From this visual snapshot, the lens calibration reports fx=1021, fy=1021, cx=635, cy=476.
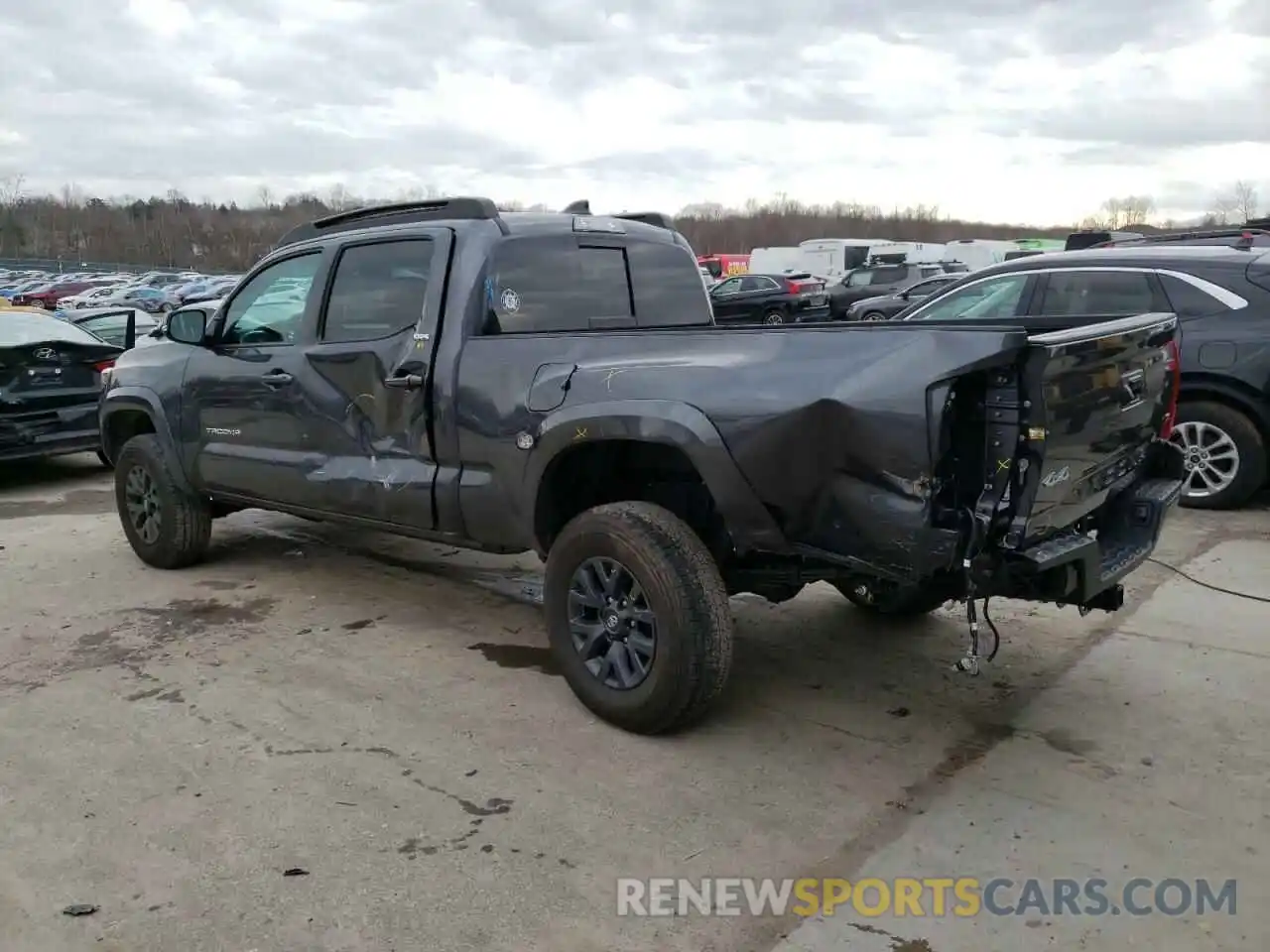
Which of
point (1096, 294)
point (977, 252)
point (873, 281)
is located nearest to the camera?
point (1096, 294)

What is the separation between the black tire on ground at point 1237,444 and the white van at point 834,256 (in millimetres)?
39746

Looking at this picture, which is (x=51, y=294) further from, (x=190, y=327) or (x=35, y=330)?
(x=190, y=327)

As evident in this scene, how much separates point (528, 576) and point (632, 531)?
94.8 inches

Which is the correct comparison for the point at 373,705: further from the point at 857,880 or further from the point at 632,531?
the point at 857,880

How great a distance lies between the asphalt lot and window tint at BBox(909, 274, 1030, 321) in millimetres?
2668

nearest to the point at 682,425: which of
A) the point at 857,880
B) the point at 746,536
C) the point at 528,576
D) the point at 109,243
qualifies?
the point at 746,536

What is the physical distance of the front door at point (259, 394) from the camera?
16.3 ft

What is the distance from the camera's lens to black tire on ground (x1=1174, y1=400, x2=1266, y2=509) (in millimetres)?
6691

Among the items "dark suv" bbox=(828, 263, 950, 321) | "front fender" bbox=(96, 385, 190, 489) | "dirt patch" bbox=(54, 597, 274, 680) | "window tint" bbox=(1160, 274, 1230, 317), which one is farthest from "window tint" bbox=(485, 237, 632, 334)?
"dark suv" bbox=(828, 263, 950, 321)

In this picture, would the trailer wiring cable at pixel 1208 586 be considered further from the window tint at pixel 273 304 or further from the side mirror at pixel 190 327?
the side mirror at pixel 190 327

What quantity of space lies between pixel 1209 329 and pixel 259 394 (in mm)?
5928

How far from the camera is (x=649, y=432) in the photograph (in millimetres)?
3471

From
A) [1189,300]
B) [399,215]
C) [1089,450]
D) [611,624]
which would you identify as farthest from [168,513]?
[1189,300]

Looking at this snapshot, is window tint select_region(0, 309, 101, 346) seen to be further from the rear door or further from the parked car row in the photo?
the parked car row
